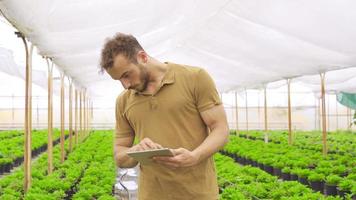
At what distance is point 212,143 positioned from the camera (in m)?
2.57

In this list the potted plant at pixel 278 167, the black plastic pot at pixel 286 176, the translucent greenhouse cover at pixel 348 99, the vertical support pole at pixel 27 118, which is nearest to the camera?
the vertical support pole at pixel 27 118

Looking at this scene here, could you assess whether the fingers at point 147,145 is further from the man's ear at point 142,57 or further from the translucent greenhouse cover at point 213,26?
the translucent greenhouse cover at point 213,26

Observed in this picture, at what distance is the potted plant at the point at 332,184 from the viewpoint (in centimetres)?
748

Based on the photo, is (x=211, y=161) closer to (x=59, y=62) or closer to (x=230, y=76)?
(x=59, y=62)

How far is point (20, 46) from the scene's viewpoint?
9.82 meters

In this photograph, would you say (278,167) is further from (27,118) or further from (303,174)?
(27,118)

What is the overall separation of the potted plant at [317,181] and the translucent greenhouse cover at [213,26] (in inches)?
75.8

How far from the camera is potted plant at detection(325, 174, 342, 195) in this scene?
24.6 feet

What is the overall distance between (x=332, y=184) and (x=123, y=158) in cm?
542

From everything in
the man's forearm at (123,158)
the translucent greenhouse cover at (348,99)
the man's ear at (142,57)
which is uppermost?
the translucent greenhouse cover at (348,99)

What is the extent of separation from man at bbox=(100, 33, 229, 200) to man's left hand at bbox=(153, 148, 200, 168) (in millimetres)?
13

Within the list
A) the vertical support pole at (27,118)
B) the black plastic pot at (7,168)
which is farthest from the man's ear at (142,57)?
the black plastic pot at (7,168)

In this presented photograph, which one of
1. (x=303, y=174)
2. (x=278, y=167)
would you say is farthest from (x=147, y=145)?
(x=278, y=167)

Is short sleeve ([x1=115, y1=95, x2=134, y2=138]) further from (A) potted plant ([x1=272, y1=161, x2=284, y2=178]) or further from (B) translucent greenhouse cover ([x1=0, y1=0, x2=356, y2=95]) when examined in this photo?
(A) potted plant ([x1=272, y1=161, x2=284, y2=178])
